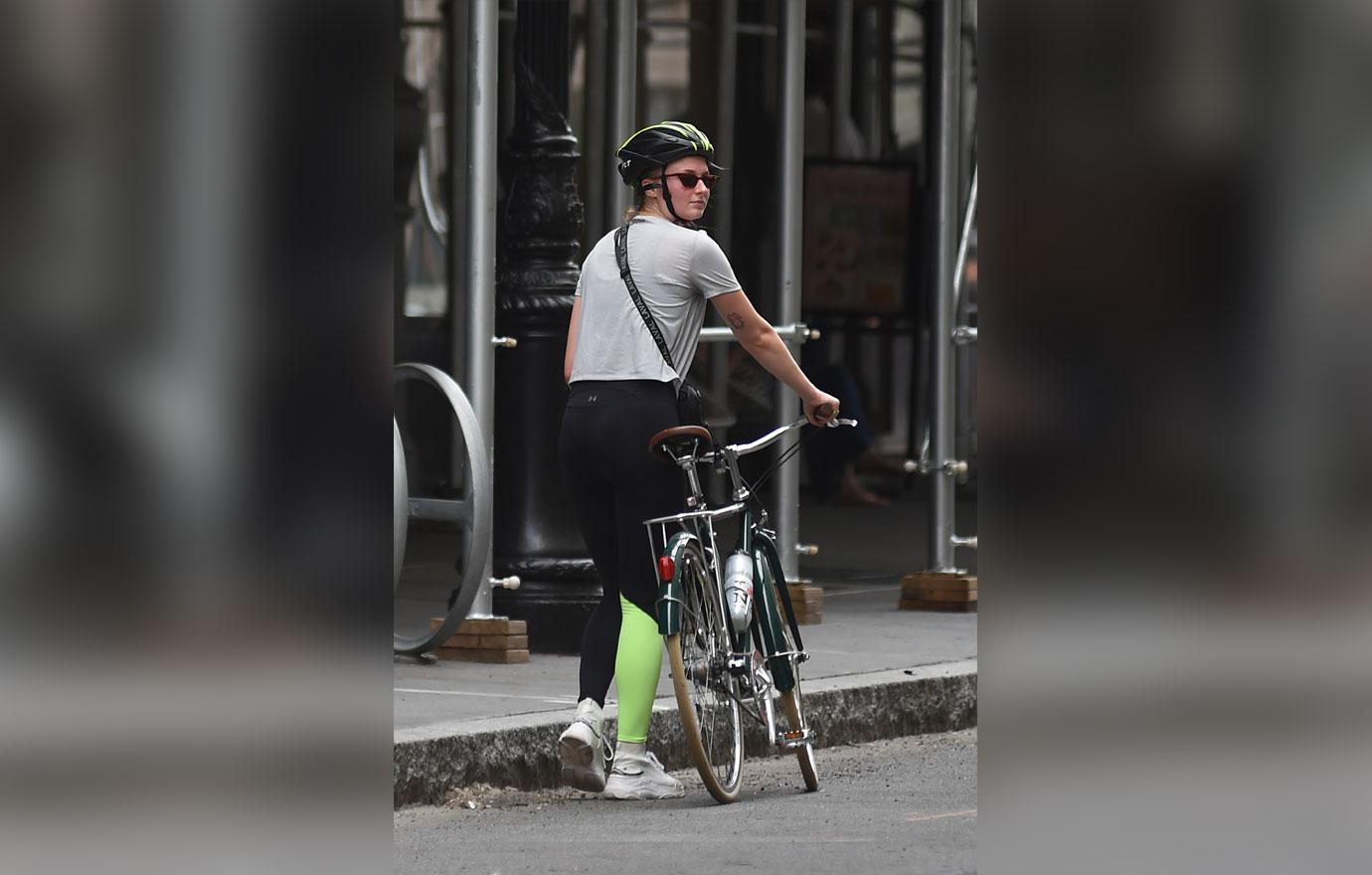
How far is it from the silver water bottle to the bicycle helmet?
2.90 ft

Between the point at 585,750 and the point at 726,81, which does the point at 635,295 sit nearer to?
the point at 585,750

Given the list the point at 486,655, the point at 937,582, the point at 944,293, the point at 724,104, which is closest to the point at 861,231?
the point at 724,104

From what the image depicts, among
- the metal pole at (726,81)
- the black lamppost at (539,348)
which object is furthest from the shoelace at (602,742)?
the metal pole at (726,81)

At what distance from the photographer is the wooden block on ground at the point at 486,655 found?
763cm

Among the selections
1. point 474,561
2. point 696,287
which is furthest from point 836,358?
point 696,287

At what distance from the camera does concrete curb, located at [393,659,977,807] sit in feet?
18.8

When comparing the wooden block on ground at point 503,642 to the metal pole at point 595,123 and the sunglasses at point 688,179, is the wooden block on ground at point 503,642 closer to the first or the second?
the sunglasses at point 688,179

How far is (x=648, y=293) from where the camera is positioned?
5.67 metres

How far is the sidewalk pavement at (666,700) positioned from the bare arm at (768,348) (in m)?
1.16

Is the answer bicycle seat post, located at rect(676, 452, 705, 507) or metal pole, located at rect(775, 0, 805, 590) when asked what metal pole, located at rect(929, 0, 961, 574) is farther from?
bicycle seat post, located at rect(676, 452, 705, 507)

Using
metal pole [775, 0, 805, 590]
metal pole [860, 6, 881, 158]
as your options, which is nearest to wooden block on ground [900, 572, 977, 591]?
metal pole [775, 0, 805, 590]
